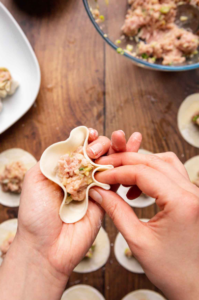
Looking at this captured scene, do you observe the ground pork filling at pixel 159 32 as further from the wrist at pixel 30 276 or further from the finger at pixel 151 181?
the wrist at pixel 30 276

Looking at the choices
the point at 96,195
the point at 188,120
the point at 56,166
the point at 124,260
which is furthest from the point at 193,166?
the point at 56,166

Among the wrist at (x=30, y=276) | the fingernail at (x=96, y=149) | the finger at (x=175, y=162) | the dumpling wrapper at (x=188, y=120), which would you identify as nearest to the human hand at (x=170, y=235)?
the finger at (x=175, y=162)

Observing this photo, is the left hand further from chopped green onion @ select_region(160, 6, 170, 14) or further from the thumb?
chopped green onion @ select_region(160, 6, 170, 14)

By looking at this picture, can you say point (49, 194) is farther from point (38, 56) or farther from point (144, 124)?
point (38, 56)

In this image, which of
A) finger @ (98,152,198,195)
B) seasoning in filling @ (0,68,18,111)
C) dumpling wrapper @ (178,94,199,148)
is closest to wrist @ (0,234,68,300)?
finger @ (98,152,198,195)

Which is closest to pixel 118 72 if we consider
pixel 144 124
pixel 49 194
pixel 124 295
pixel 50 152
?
pixel 144 124

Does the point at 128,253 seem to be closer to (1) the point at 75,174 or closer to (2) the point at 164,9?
(1) the point at 75,174
